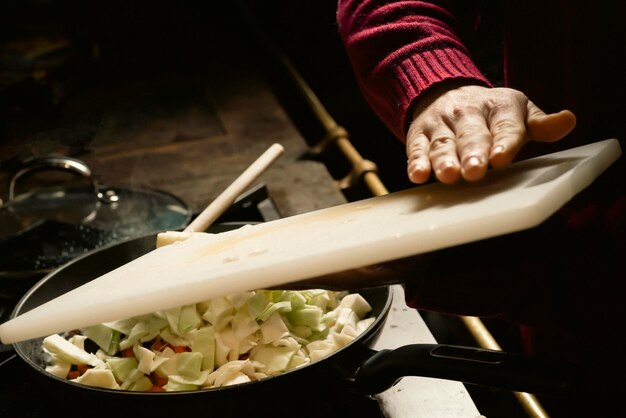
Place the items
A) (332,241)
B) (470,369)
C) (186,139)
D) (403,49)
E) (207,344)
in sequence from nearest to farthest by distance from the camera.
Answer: (332,241) → (470,369) → (207,344) → (403,49) → (186,139)

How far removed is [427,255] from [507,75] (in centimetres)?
86

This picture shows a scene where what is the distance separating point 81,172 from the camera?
2.25 meters

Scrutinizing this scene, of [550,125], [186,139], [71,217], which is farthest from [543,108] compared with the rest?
[186,139]

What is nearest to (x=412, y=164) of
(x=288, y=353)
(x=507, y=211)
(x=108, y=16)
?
(x=507, y=211)

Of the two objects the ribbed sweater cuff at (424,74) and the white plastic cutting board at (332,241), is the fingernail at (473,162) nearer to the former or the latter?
the white plastic cutting board at (332,241)

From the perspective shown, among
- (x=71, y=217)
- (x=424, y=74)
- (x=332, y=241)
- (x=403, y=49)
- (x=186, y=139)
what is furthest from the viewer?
(x=186, y=139)

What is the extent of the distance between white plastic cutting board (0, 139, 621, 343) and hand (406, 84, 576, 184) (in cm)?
4

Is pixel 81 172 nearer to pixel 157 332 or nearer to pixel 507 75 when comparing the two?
pixel 157 332

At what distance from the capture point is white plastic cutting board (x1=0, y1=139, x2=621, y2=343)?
2.81ft

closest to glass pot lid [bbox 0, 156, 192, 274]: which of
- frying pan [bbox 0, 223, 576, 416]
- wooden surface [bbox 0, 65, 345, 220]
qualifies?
wooden surface [bbox 0, 65, 345, 220]

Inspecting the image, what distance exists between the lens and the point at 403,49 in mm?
1598

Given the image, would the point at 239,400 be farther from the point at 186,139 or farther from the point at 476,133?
the point at 186,139

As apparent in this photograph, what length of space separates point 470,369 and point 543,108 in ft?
2.63

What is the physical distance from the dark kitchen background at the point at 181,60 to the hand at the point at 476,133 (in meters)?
0.58
